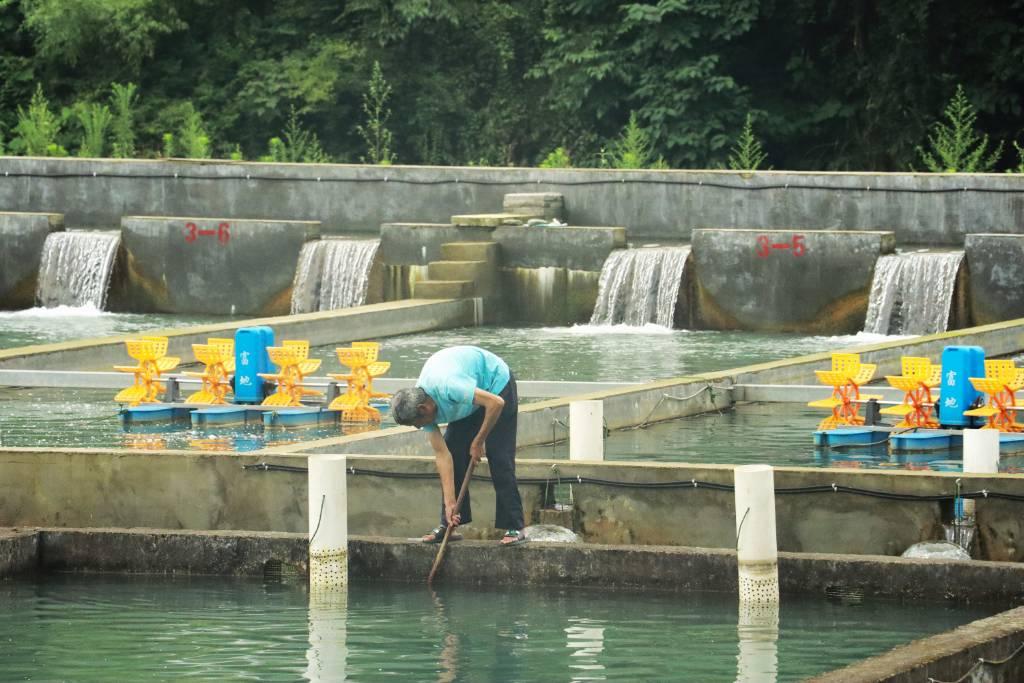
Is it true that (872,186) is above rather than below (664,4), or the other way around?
below

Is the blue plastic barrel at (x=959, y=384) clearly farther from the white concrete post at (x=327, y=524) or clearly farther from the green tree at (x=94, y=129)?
the green tree at (x=94, y=129)

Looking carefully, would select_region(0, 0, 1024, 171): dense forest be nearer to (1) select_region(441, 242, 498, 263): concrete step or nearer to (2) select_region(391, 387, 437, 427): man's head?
(1) select_region(441, 242, 498, 263): concrete step

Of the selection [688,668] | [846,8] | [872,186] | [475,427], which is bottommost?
[688,668]

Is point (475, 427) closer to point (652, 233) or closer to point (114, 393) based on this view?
point (114, 393)

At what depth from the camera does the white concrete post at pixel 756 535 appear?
11625mm

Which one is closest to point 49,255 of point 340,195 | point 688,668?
point 340,195

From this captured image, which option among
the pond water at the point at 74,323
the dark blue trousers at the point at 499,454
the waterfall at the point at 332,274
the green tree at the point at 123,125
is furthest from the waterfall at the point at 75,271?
the dark blue trousers at the point at 499,454

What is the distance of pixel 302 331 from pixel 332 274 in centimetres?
532

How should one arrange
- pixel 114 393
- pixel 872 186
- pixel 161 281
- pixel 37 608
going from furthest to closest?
pixel 161 281
pixel 872 186
pixel 114 393
pixel 37 608

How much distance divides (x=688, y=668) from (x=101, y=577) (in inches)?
171

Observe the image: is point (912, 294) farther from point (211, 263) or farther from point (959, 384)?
point (211, 263)

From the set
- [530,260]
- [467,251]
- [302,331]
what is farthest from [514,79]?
[302,331]

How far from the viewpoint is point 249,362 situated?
1911cm

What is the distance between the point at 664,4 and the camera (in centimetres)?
3872
